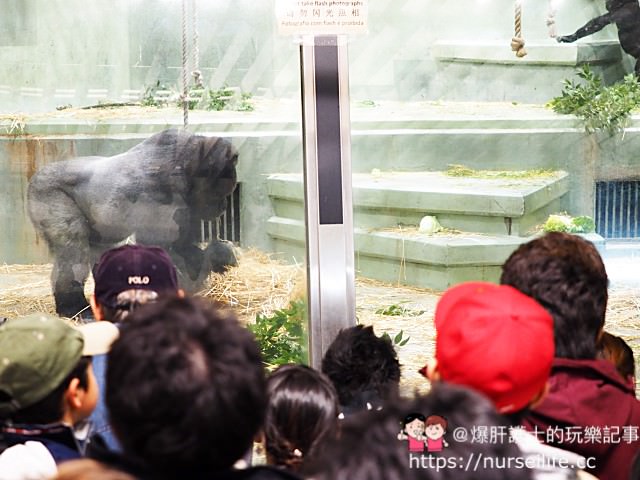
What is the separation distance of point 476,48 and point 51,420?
111 inches

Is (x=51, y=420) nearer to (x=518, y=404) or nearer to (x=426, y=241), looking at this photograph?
(x=518, y=404)

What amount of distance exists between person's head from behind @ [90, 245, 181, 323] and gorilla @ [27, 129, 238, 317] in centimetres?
183

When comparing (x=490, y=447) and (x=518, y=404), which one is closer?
(x=490, y=447)

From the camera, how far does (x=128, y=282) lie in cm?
215

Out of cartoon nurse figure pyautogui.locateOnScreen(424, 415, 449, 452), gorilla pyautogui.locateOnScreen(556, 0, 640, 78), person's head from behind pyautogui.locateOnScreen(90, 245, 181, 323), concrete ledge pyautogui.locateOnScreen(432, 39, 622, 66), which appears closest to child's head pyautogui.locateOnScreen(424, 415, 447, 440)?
cartoon nurse figure pyautogui.locateOnScreen(424, 415, 449, 452)

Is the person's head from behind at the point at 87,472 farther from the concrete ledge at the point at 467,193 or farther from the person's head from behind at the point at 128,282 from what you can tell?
the concrete ledge at the point at 467,193

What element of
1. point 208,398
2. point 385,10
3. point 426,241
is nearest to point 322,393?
point 208,398

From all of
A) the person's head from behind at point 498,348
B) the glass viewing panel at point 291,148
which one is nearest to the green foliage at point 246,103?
the glass viewing panel at point 291,148

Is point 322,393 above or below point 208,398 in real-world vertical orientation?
below

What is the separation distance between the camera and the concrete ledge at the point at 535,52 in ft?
13.2

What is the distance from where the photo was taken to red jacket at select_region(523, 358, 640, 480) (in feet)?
→ 6.12

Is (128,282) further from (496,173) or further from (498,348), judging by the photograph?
(496,173)

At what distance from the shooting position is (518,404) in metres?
1.61

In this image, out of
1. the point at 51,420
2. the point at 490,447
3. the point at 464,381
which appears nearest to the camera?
the point at 490,447
